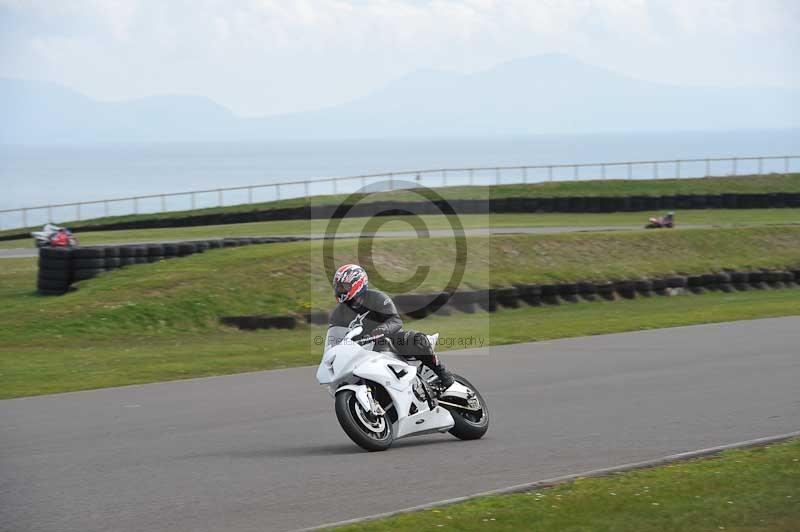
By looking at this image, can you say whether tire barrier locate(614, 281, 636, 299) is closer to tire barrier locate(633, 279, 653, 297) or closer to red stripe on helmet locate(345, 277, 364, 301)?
tire barrier locate(633, 279, 653, 297)

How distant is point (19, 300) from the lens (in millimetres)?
22703

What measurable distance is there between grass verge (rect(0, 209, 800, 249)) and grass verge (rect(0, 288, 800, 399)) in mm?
13875

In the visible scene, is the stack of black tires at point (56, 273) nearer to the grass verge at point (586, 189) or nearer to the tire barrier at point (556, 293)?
the tire barrier at point (556, 293)

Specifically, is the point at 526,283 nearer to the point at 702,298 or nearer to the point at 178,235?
the point at 702,298

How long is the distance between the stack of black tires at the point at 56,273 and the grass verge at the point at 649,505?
17.6 meters

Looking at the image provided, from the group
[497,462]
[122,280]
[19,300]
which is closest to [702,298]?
[122,280]

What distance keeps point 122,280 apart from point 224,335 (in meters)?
3.50

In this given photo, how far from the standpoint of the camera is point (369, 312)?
928cm

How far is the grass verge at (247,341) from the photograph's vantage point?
49.1ft

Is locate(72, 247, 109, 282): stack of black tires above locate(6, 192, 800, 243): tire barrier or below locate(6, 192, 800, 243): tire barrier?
below

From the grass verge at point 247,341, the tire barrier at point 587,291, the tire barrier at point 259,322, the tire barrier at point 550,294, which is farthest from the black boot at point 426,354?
the tire barrier at point 587,291

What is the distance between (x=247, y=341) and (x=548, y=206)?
2683 centimetres

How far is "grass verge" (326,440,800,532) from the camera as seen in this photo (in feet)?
22.0

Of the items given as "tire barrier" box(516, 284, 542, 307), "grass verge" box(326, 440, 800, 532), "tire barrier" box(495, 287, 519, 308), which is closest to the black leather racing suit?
"grass verge" box(326, 440, 800, 532)
